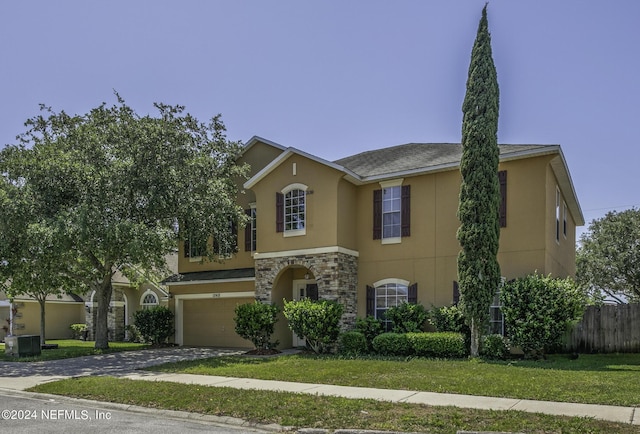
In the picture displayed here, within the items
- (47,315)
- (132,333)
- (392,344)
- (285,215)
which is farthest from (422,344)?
(47,315)

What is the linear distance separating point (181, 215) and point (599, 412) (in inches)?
587

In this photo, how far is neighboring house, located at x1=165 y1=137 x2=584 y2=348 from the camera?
17.3 m

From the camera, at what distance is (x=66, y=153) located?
61.3 ft

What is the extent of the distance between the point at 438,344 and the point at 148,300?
18.0m

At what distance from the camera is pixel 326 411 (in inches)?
356

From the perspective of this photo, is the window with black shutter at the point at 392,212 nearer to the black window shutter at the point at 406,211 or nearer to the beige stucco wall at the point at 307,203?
the black window shutter at the point at 406,211

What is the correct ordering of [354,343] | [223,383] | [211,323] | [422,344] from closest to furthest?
[223,383], [422,344], [354,343], [211,323]

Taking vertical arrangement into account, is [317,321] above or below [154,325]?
above

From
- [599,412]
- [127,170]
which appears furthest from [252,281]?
[599,412]

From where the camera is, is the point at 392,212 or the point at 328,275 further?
the point at 392,212

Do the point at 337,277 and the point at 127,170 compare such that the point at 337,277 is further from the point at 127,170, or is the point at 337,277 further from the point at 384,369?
the point at 127,170

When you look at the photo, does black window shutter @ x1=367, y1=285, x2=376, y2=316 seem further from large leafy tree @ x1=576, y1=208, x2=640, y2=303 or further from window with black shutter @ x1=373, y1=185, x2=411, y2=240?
large leafy tree @ x1=576, y1=208, x2=640, y2=303

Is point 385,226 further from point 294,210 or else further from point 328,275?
point 294,210

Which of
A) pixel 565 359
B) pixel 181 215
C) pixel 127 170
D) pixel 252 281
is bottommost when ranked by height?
pixel 565 359
